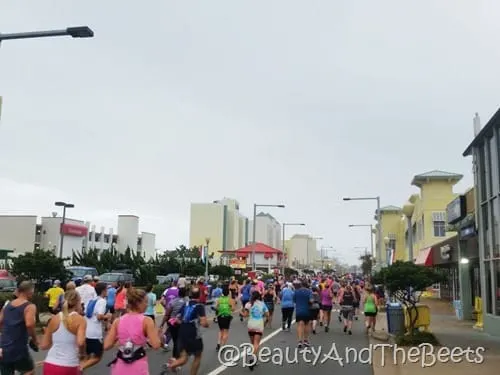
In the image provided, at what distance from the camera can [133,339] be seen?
229 inches

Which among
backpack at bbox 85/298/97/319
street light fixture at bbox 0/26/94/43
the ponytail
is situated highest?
street light fixture at bbox 0/26/94/43

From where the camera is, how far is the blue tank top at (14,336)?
6914mm

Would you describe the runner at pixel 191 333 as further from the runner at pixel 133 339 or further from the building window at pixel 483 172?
the building window at pixel 483 172

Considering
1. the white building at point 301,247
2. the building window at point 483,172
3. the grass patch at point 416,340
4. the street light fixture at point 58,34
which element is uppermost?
the white building at point 301,247

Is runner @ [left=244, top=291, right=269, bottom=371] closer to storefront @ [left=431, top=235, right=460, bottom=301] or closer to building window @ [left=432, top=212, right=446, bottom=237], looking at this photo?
storefront @ [left=431, top=235, right=460, bottom=301]

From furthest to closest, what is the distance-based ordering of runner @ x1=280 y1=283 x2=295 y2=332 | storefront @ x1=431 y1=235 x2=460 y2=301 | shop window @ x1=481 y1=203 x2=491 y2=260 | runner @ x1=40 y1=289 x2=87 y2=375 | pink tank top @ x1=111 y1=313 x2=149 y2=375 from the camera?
storefront @ x1=431 y1=235 x2=460 y2=301 → shop window @ x1=481 y1=203 x2=491 y2=260 → runner @ x1=280 y1=283 x2=295 y2=332 → runner @ x1=40 y1=289 x2=87 y2=375 → pink tank top @ x1=111 y1=313 x2=149 y2=375

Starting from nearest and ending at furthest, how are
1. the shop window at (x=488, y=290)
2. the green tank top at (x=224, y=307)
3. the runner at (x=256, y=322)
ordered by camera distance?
the runner at (x=256, y=322) < the green tank top at (x=224, y=307) < the shop window at (x=488, y=290)

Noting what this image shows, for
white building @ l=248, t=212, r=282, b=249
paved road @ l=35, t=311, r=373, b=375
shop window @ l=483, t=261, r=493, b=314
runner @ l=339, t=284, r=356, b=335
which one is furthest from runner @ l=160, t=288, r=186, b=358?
white building @ l=248, t=212, r=282, b=249

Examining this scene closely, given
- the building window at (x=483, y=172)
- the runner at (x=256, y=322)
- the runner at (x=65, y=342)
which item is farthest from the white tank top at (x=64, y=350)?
the building window at (x=483, y=172)

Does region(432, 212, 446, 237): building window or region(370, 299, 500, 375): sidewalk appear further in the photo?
region(432, 212, 446, 237): building window

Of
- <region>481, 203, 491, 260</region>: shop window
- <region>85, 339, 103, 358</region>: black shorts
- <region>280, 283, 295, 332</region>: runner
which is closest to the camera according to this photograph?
<region>85, 339, 103, 358</region>: black shorts

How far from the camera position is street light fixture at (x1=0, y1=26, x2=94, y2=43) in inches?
439

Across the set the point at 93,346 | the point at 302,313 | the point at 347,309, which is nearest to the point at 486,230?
the point at 347,309

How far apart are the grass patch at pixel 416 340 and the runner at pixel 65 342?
11.0 metres
